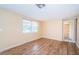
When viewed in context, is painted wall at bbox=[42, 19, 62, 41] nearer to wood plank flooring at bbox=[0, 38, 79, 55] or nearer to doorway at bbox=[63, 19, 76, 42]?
doorway at bbox=[63, 19, 76, 42]

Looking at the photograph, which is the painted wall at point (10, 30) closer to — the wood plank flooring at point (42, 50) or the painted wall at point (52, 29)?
the wood plank flooring at point (42, 50)

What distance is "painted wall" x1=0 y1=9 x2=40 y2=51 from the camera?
126 inches

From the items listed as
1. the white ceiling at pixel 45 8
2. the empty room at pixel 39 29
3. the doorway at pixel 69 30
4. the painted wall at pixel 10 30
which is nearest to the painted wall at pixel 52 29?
the empty room at pixel 39 29

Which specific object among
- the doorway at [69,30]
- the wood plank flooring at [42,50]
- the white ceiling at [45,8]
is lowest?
the wood plank flooring at [42,50]

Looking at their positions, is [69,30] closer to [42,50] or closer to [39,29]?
[39,29]

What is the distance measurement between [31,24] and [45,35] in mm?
1762

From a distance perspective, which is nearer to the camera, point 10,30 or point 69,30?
point 10,30

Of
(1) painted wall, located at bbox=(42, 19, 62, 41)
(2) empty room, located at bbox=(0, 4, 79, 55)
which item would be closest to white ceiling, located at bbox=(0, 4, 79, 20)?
(2) empty room, located at bbox=(0, 4, 79, 55)

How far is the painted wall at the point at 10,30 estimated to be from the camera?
10.5 feet

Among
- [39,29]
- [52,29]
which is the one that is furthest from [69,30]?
[39,29]

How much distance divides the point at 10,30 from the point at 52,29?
11.3 ft

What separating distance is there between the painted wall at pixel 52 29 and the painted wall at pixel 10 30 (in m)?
2.35

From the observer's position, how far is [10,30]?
3613mm
